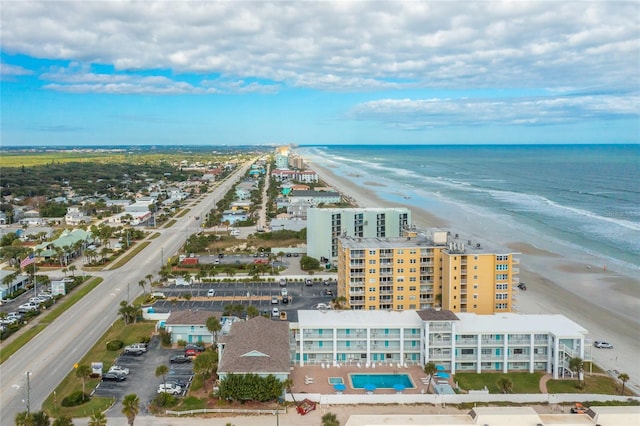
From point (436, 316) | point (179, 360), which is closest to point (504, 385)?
point (436, 316)

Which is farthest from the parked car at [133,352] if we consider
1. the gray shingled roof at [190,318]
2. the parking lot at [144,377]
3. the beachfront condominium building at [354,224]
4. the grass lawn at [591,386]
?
the beachfront condominium building at [354,224]

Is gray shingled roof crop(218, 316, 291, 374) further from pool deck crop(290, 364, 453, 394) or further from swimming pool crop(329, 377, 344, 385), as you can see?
swimming pool crop(329, 377, 344, 385)

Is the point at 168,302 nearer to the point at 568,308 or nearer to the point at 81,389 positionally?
the point at 81,389

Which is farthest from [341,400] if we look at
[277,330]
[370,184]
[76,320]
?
[370,184]

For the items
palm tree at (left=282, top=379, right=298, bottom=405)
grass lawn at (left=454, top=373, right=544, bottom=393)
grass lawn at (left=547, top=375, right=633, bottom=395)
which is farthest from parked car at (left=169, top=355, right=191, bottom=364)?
grass lawn at (left=547, top=375, right=633, bottom=395)

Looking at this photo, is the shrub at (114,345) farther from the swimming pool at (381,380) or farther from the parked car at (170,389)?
the swimming pool at (381,380)

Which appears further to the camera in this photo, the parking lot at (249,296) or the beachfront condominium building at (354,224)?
the beachfront condominium building at (354,224)
